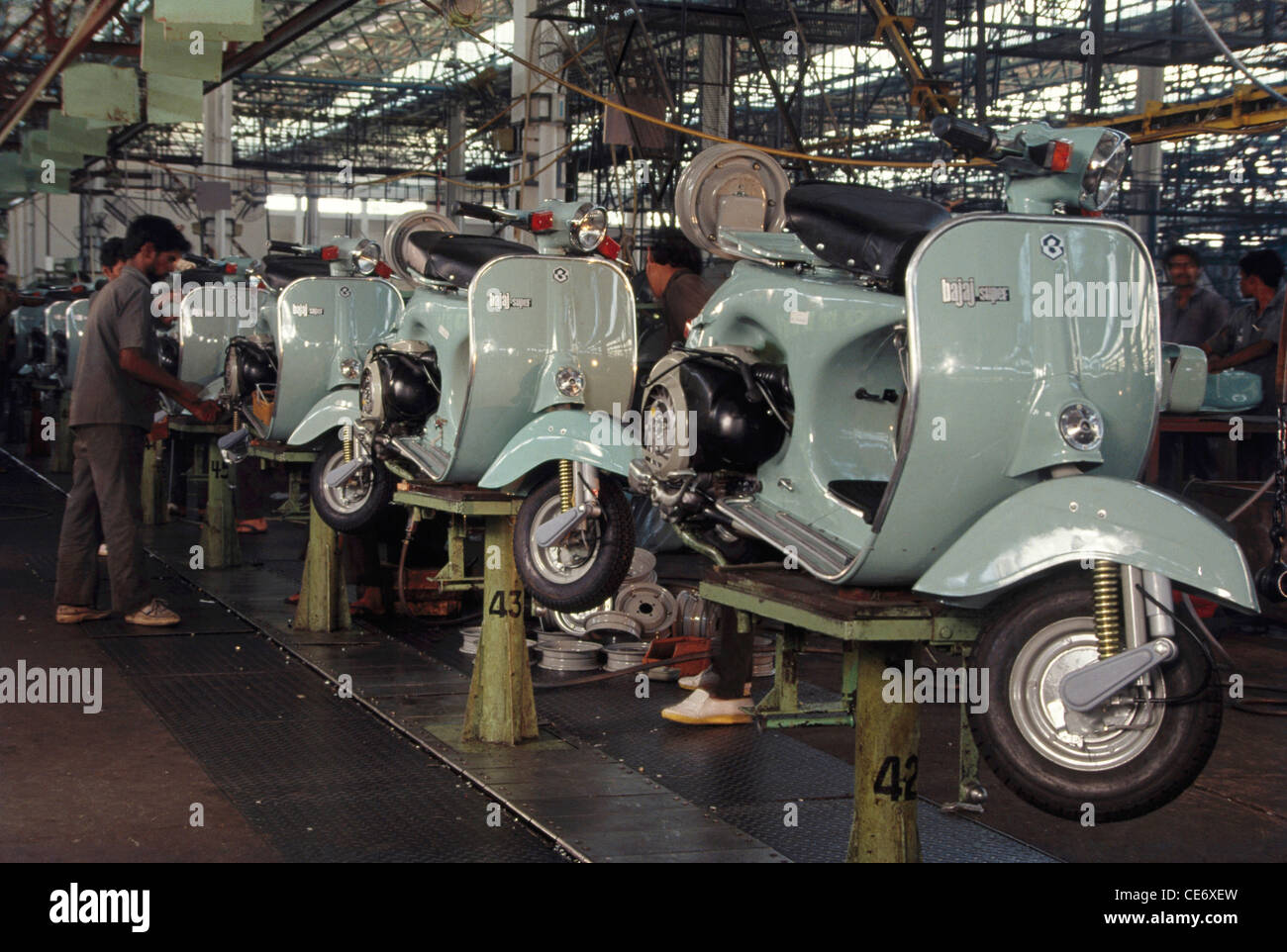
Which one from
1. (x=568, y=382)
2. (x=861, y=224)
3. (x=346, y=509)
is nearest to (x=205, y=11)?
(x=346, y=509)

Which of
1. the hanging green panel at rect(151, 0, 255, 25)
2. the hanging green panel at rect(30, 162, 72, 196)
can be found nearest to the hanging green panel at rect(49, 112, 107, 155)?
the hanging green panel at rect(30, 162, 72, 196)

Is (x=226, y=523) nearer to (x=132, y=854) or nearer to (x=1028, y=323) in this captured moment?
(x=132, y=854)

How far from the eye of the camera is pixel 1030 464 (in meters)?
2.79

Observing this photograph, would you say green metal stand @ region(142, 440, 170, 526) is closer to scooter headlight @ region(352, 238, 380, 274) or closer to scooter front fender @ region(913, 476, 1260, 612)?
scooter headlight @ region(352, 238, 380, 274)

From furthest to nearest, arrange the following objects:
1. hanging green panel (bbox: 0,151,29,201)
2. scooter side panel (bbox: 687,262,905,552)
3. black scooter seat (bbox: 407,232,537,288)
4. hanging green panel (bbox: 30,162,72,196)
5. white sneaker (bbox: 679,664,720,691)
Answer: hanging green panel (bbox: 0,151,29,201) < hanging green panel (bbox: 30,162,72,196) < white sneaker (bbox: 679,664,720,691) < black scooter seat (bbox: 407,232,537,288) < scooter side panel (bbox: 687,262,905,552)

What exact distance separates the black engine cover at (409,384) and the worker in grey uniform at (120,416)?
201cm

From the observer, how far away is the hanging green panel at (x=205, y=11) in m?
6.44

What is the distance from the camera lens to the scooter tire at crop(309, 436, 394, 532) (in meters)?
6.08

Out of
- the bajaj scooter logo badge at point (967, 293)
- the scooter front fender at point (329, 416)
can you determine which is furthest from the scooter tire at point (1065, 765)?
the scooter front fender at point (329, 416)

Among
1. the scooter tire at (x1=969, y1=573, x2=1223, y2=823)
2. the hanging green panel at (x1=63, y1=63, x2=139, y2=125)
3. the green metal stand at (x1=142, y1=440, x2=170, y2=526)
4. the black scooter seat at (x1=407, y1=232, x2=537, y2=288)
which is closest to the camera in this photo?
the scooter tire at (x1=969, y1=573, x2=1223, y2=823)

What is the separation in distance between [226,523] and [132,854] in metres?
5.53

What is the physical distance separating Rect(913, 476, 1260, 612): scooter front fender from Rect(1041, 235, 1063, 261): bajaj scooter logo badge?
1.52 ft
